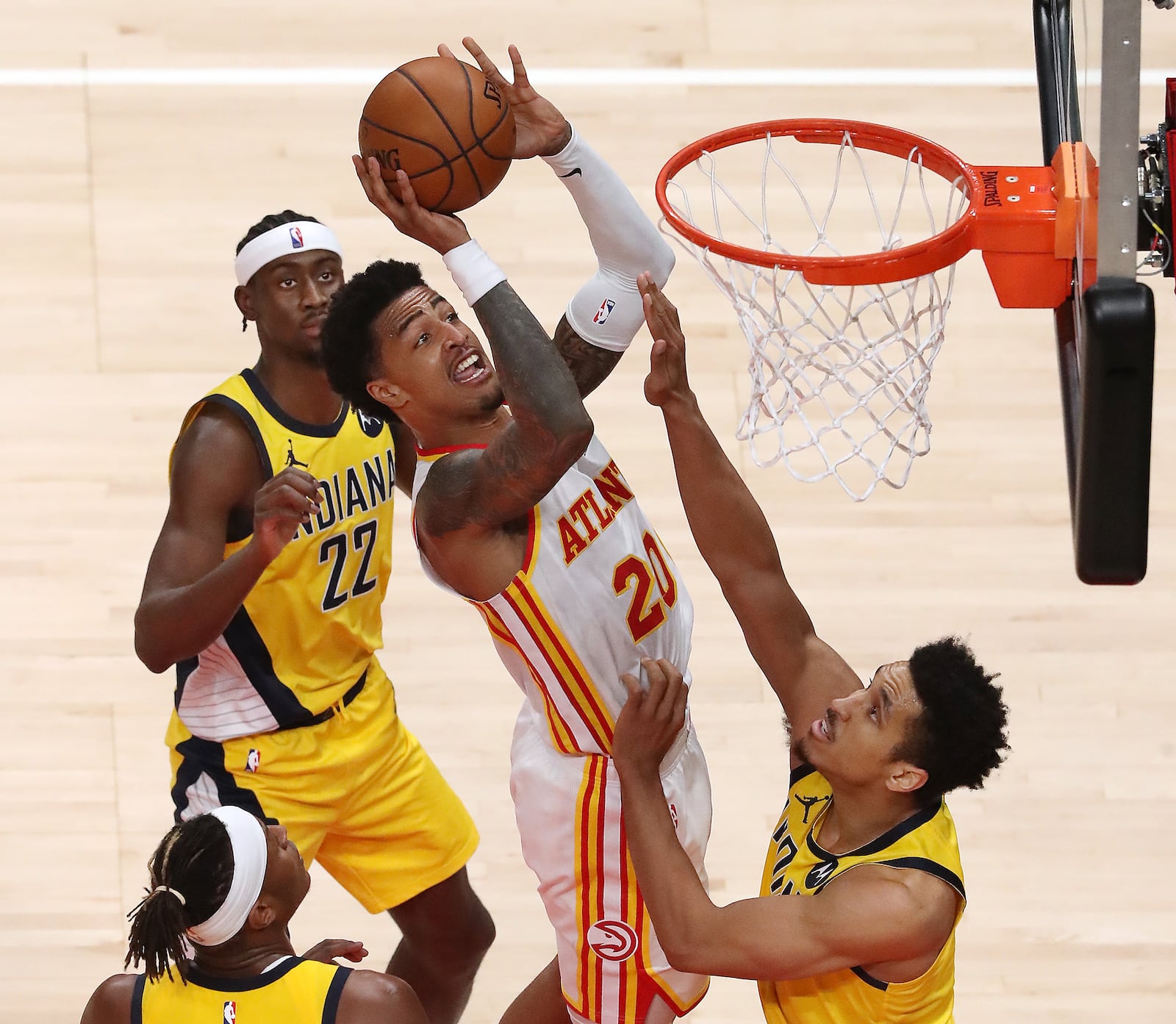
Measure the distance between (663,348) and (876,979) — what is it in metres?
1.23

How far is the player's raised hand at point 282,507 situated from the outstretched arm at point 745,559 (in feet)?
2.39

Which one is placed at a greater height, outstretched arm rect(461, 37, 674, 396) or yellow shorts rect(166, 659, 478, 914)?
outstretched arm rect(461, 37, 674, 396)

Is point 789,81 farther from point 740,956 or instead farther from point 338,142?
point 740,956

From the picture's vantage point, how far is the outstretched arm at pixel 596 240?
3211 mm

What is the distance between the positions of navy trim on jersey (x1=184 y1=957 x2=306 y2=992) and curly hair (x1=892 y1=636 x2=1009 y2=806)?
46.6 inches

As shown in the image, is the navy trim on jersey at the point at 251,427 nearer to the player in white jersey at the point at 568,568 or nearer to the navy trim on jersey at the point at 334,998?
the player in white jersey at the point at 568,568

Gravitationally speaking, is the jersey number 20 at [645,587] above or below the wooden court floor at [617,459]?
above

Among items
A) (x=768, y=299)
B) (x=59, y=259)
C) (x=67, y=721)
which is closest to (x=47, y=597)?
(x=67, y=721)

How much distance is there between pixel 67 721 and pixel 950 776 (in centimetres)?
325

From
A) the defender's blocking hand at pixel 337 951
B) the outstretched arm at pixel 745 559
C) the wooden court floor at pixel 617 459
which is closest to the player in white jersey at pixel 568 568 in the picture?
the outstretched arm at pixel 745 559

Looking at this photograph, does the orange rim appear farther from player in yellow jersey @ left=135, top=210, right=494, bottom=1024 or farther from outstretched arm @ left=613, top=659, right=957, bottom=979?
player in yellow jersey @ left=135, top=210, right=494, bottom=1024

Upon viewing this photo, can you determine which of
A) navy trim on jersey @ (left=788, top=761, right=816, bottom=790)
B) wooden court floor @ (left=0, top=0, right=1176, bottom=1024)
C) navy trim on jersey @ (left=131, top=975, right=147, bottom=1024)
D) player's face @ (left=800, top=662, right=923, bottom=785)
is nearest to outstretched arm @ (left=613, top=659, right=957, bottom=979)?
player's face @ (left=800, top=662, right=923, bottom=785)

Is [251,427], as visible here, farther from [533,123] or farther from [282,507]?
[533,123]

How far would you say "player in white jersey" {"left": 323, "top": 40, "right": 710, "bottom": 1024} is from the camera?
3.16 m
